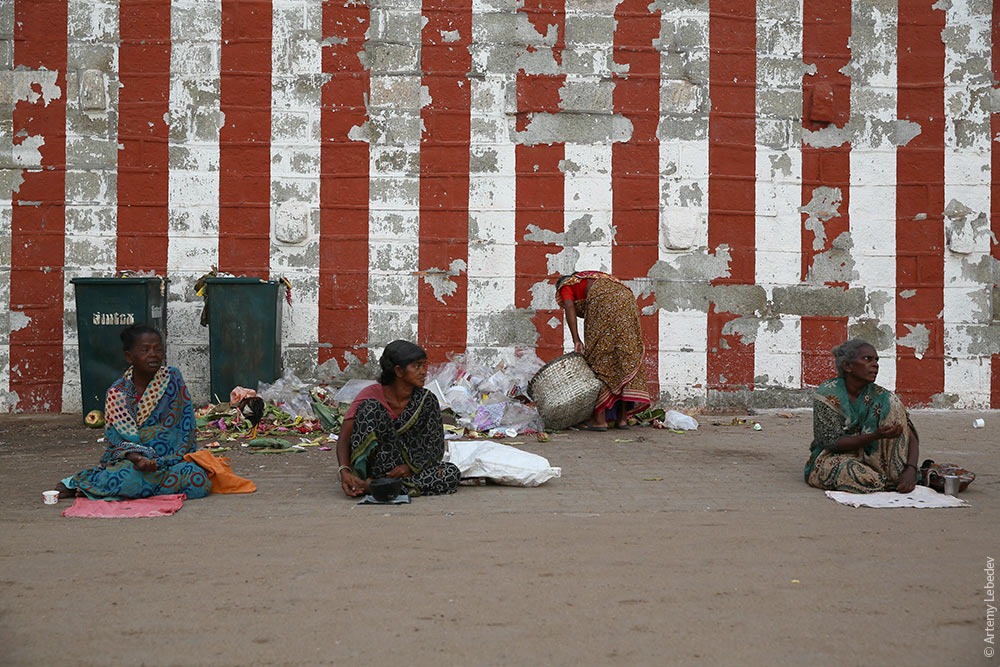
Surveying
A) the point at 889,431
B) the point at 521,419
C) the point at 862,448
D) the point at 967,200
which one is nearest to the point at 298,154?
the point at 521,419

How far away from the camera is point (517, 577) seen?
326 centimetres

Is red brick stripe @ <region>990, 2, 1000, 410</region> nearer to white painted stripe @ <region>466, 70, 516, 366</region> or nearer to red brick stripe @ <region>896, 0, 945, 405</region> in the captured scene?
red brick stripe @ <region>896, 0, 945, 405</region>

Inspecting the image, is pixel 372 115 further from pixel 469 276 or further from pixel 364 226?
pixel 469 276

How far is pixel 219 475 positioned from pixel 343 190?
4054mm

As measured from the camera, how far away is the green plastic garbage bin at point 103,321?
753cm

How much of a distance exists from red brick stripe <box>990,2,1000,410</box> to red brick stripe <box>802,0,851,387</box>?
130 centimetres

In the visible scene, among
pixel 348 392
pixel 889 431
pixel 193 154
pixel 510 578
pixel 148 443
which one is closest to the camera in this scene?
pixel 510 578

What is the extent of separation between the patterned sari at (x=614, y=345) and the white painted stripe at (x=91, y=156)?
4.33m

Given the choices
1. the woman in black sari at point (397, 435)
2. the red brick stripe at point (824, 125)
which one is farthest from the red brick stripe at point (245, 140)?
the red brick stripe at point (824, 125)

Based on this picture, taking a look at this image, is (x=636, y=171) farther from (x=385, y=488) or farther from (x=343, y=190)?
(x=385, y=488)

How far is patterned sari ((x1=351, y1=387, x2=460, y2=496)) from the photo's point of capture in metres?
4.80

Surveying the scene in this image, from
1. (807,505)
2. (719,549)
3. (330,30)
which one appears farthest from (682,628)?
(330,30)

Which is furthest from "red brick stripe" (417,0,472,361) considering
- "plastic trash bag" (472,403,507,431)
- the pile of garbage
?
"plastic trash bag" (472,403,507,431)

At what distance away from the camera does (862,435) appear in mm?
4781
